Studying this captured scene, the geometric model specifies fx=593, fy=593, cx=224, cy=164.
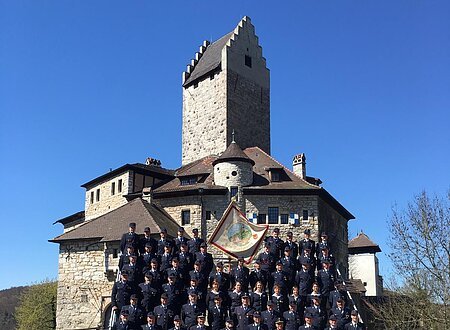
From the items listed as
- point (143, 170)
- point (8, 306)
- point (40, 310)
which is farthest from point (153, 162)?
point (8, 306)

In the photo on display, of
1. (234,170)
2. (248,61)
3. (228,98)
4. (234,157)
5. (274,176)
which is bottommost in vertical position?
(274,176)

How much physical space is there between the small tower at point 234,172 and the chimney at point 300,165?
3488mm

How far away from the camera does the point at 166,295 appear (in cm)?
1536

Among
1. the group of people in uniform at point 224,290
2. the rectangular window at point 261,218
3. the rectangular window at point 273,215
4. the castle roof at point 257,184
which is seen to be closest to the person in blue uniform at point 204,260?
the group of people in uniform at point 224,290

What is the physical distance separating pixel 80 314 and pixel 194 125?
1573 centimetres

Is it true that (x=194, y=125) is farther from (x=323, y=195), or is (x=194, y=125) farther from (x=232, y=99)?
(x=323, y=195)

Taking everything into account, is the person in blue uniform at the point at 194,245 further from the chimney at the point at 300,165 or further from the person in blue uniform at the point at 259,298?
the chimney at the point at 300,165

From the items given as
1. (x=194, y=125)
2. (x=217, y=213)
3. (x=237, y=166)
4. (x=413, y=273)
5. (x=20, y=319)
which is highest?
(x=194, y=125)

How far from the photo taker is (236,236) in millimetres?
20469

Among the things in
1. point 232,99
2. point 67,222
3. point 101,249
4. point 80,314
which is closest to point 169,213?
point 101,249

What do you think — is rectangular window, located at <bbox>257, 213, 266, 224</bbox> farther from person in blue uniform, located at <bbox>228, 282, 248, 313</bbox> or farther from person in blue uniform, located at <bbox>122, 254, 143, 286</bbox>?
person in blue uniform, located at <bbox>228, 282, 248, 313</bbox>

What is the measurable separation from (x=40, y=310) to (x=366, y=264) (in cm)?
2774

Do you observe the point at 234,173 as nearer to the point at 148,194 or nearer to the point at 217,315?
the point at 148,194

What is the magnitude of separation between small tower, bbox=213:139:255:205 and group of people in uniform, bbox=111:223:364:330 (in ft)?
46.9
